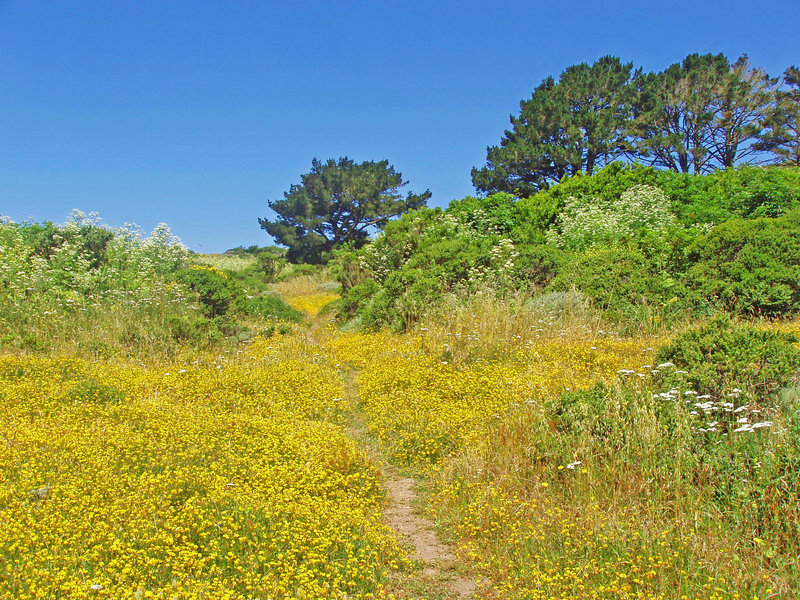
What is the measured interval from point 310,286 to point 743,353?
68.7 feet

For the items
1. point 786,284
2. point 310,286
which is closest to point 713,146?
point 310,286

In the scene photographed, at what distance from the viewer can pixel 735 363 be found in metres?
5.20

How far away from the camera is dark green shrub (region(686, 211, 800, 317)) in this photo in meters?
9.16

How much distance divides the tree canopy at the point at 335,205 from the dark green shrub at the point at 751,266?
33.5 m

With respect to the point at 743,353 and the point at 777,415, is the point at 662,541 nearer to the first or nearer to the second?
the point at 777,415

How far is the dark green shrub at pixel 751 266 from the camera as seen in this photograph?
360 inches

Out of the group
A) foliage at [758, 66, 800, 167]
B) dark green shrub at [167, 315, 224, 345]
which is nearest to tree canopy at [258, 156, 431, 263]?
foliage at [758, 66, 800, 167]

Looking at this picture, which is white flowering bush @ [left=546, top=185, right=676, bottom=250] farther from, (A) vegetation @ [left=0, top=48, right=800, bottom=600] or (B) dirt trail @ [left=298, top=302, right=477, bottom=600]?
(B) dirt trail @ [left=298, top=302, right=477, bottom=600]

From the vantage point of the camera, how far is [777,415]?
168 inches

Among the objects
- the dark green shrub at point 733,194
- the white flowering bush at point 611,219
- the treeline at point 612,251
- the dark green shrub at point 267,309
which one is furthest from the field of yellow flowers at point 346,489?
the dark green shrub at point 733,194

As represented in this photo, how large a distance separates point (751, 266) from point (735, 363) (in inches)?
205

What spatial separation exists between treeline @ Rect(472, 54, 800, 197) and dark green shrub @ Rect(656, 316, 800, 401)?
2741cm

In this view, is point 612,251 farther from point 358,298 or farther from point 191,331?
point 191,331

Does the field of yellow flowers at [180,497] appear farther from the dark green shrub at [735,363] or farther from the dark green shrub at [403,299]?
the dark green shrub at [403,299]
